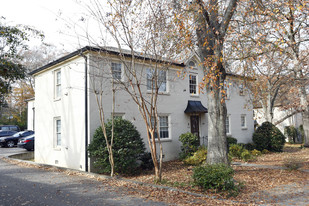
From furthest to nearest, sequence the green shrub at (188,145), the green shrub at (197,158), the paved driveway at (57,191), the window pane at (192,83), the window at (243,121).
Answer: the window at (243,121), the window pane at (192,83), the green shrub at (188,145), the green shrub at (197,158), the paved driveway at (57,191)

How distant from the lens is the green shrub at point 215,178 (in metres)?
7.43

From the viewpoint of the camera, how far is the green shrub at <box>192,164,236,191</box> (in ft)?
24.4

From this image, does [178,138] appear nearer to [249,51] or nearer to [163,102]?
[163,102]

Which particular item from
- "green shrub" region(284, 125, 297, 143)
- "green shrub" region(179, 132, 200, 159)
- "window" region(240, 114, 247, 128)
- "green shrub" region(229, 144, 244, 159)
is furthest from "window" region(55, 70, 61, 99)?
"green shrub" region(284, 125, 297, 143)

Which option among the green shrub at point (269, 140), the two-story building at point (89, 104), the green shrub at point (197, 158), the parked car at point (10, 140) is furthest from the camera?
the parked car at point (10, 140)

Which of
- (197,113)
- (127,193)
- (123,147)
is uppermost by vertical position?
(197,113)

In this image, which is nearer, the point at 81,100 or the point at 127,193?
the point at 127,193

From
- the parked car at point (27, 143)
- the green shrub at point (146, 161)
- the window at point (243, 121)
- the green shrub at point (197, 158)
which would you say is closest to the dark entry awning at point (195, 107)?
the green shrub at point (197, 158)

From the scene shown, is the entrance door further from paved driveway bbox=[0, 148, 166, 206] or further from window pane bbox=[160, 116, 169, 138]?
paved driveway bbox=[0, 148, 166, 206]

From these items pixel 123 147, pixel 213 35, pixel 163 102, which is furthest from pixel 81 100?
pixel 213 35

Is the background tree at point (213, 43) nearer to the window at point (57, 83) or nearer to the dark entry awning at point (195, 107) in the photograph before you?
the dark entry awning at point (195, 107)

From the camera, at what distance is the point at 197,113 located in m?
16.9

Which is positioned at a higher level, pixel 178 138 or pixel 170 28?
pixel 170 28

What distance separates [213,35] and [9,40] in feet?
25.8
